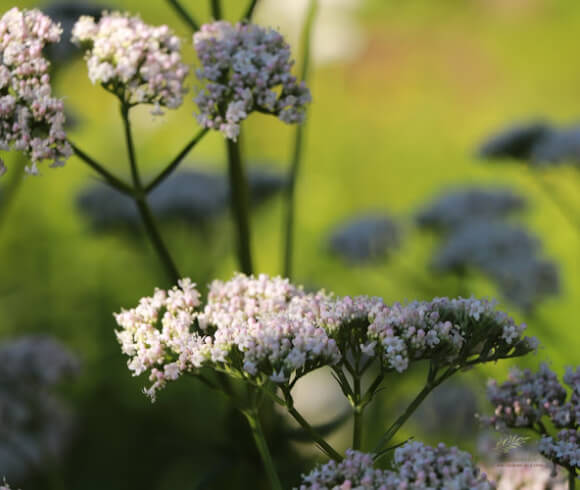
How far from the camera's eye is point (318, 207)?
6.71 m

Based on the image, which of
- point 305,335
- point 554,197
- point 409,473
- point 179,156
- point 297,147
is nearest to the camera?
point 409,473

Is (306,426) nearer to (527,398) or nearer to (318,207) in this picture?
(527,398)

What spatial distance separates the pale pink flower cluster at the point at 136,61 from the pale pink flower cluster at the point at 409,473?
72 centimetres

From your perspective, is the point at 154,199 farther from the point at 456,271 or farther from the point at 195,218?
the point at 456,271

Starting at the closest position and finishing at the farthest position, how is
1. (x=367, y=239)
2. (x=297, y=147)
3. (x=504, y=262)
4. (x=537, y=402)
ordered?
(x=537, y=402) < (x=297, y=147) < (x=504, y=262) < (x=367, y=239)

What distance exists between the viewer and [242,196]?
6.48 feet

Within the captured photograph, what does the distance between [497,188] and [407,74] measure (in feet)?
19.5

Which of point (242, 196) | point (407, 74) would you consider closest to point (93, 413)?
point (242, 196)

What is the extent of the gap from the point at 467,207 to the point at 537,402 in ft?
8.61

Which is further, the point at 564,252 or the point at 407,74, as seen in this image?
the point at 407,74

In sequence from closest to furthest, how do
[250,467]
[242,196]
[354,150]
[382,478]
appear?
[382,478], [242,196], [250,467], [354,150]

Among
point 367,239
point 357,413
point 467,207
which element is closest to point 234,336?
point 357,413

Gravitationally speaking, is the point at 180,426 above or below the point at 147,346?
above

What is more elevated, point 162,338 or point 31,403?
point 31,403
